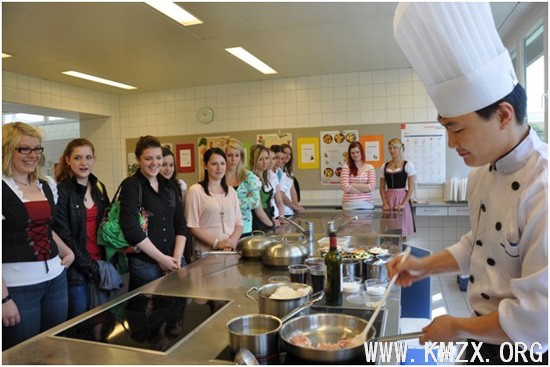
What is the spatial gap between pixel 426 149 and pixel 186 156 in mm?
3537

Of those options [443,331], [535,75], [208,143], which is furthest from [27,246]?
[208,143]

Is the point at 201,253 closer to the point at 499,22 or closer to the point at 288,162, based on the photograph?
the point at 288,162

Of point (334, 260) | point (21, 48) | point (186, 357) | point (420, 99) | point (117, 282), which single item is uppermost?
point (21, 48)

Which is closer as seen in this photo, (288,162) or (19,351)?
(19,351)

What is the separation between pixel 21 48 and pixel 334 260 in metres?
4.11

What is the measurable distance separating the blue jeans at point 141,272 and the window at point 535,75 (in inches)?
129

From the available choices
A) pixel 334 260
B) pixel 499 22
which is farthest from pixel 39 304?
pixel 499 22

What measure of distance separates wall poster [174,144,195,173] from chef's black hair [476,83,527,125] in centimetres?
555

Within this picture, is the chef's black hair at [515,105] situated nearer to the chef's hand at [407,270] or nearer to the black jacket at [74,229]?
the chef's hand at [407,270]

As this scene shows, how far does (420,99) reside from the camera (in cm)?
530

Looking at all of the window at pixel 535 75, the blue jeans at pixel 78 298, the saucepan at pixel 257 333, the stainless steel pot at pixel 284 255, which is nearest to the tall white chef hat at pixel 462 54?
the saucepan at pixel 257 333

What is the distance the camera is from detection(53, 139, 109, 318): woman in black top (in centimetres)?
224

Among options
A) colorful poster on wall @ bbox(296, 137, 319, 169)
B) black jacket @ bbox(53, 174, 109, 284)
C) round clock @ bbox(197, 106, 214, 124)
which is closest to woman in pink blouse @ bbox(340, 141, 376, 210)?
colorful poster on wall @ bbox(296, 137, 319, 169)

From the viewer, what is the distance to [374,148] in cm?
549
